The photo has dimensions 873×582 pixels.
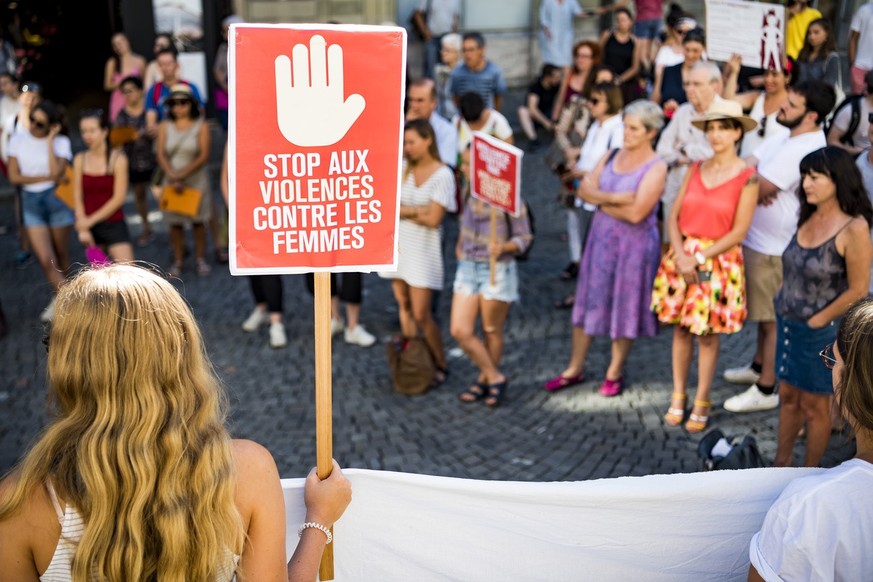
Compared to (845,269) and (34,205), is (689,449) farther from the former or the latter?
(34,205)

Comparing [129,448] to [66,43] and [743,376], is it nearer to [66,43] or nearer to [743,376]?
[743,376]

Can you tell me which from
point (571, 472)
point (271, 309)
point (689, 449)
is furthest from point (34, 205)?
point (689, 449)

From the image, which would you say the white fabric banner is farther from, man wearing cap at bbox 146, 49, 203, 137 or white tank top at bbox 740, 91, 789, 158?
man wearing cap at bbox 146, 49, 203, 137

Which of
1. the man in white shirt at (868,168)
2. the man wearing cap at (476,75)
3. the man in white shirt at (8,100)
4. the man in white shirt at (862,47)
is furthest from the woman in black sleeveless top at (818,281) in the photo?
the man in white shirt at (8,100)

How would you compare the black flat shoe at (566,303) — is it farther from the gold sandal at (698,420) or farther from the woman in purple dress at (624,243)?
the gold sandal at (698,420)

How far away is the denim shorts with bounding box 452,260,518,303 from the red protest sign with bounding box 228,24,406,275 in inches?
119

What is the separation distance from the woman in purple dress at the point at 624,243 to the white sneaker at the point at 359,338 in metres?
1.66

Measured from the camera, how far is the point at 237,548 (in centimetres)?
217

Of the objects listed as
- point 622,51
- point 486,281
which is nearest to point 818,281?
point 486,281

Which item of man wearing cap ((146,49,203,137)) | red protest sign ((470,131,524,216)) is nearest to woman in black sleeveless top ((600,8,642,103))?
man wearing cap ((146,49,203,137))

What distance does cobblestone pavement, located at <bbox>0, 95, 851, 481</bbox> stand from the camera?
532 centimetres

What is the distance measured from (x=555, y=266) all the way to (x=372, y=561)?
19.1 ft

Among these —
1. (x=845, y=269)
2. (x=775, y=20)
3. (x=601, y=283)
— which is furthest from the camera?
(x=775, y=20)

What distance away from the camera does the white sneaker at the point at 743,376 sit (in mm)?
6164
